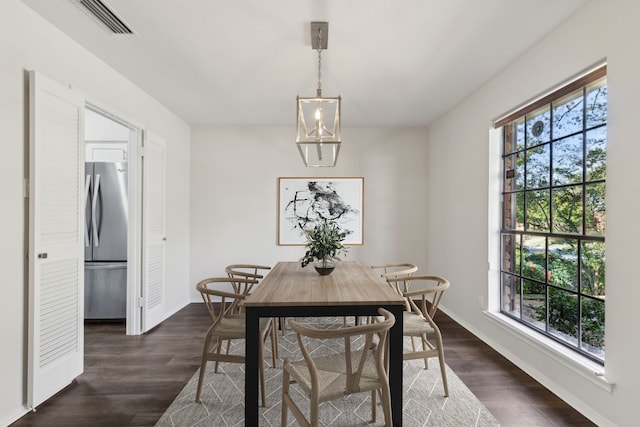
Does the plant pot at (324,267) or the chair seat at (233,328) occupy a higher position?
the plant pot at (324,267)

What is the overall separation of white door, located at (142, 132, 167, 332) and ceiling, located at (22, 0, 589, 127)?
2.25ft

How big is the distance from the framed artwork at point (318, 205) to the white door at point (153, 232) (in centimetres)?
163

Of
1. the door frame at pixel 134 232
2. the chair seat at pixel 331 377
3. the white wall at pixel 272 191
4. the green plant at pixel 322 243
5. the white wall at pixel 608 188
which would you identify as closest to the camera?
the chair seat at pixel 331 377

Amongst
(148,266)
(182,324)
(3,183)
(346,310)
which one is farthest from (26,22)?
(182,324)

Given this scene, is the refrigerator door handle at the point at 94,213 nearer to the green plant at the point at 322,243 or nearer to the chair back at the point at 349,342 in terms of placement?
the green plant at the point at 322,243

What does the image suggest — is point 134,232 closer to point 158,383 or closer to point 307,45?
point 158,383

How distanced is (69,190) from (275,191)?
2.76 meters

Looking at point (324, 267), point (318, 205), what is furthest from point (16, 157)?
point (318, 205)

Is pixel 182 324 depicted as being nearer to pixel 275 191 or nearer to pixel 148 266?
pixel 148 266

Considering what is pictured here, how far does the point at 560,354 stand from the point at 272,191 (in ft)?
12.5

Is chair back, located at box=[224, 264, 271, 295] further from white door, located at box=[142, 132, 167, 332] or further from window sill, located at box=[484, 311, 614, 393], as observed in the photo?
window sill, located at box=[484, 311, 614, 393]

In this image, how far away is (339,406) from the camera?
2.21 metres

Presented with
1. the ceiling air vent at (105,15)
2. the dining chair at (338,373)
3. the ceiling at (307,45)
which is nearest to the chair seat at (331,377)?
the dining chair at (338,373)

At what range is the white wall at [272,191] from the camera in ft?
16.2
